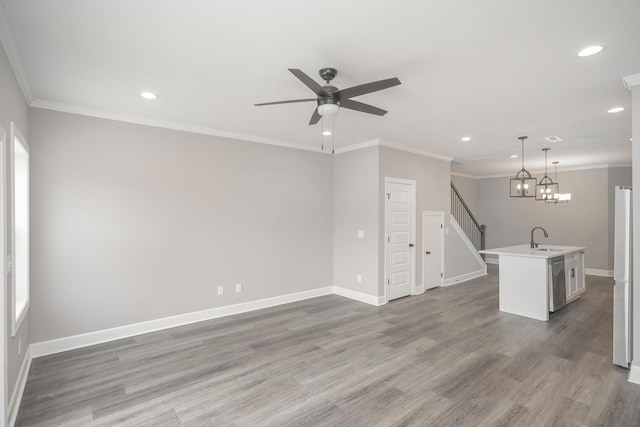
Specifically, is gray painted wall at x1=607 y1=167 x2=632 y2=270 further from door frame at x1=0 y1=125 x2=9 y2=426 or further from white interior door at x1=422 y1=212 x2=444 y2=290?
door frame at x1=0 y1=125 x2=9 y2=426

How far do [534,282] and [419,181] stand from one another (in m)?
2.63

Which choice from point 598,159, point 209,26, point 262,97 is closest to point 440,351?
point 262,97

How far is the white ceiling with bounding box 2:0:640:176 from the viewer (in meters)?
2.04

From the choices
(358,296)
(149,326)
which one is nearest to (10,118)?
(149,326)

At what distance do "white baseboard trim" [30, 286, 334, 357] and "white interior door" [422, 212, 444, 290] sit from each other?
2.56 metres

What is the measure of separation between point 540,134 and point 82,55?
239 inches

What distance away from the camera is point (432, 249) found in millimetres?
6668

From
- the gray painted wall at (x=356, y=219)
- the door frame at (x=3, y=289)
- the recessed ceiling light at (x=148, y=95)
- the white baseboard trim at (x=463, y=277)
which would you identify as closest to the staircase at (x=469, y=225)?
the white baseboard trim at (x=463, y=277)

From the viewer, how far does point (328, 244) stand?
20.6ft

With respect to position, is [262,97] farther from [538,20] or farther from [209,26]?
[538,20]

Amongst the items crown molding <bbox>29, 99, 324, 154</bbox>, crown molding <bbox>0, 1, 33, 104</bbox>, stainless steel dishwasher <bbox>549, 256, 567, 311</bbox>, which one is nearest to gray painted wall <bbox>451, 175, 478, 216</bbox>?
stainless steel dishwasher <bbox>549, 256, 567, 311</bbox>

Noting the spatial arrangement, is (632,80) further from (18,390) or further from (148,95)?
(18,390)

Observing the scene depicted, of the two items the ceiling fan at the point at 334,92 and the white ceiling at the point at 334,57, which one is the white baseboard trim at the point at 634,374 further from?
the ceiling fan at the point at 334,92

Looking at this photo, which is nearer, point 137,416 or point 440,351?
point 137,416
